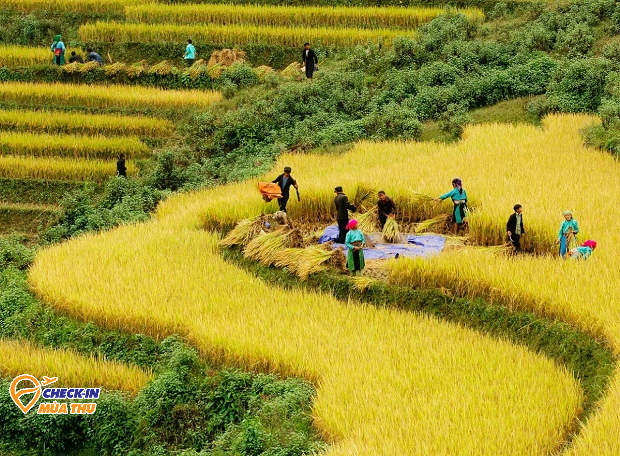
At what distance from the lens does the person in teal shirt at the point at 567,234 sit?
482 inches

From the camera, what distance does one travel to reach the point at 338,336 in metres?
11.3

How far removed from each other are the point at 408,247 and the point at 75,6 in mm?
18393

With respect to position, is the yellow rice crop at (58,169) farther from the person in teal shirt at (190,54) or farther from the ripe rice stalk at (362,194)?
the ripe rice stalk at (362,194)

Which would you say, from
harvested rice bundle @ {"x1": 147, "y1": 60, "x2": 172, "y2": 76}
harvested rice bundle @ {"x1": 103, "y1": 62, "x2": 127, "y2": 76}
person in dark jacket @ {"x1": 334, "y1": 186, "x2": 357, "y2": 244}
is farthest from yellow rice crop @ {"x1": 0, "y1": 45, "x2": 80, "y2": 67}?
person in dark jacket @ {"x1": 334, "y1": 186, "x2": 357, "y2": 244}

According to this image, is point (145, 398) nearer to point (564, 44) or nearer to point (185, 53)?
point (564, 44)

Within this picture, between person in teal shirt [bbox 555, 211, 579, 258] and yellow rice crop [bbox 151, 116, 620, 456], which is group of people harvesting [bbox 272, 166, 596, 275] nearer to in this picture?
person in teal shirt [bbox 555, 211, 579, 258]

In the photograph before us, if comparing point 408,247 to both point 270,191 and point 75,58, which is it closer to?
point 270,191

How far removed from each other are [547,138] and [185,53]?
35.3 feet

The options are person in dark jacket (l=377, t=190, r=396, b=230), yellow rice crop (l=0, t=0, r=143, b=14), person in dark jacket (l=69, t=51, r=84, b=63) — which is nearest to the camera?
person in dark jacket (l=377, t=190, r=396, b=230)

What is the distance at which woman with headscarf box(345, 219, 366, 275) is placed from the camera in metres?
12.6

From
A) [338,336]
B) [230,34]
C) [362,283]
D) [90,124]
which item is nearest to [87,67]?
[90,124]

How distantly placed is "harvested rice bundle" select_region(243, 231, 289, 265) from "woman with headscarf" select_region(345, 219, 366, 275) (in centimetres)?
125

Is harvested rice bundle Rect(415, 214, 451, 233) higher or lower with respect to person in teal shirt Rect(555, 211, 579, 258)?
lower

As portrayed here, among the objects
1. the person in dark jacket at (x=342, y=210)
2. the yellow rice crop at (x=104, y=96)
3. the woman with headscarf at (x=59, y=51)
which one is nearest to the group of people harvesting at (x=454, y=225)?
the person in dark jacket at (x=342, y=210)
